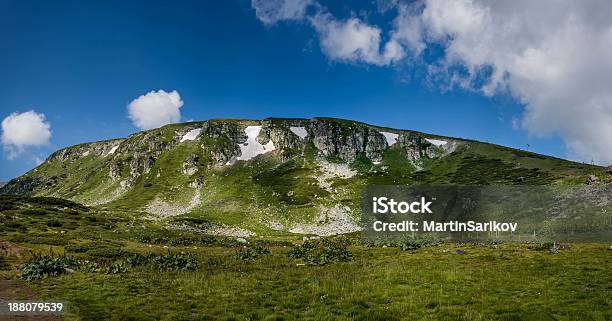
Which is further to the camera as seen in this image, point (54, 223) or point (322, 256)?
point (54, 223)

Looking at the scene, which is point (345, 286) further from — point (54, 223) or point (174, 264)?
point (54, 223)

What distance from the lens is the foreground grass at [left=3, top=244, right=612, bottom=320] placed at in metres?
20.0

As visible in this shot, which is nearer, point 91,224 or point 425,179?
point 91,224

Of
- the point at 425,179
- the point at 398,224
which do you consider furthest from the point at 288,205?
the point at 398,224

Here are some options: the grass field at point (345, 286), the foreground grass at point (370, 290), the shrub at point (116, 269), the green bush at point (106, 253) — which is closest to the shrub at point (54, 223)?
the green bush at point (106, 253)

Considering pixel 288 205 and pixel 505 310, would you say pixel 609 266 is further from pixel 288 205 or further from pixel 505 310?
pixel 288 205

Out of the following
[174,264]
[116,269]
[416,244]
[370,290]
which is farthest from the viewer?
[416,244]

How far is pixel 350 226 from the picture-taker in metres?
131

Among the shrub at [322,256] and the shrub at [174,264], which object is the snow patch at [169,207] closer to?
the shrub at [322,256]

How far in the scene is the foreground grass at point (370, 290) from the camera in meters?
20.0

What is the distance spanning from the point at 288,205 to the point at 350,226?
38.1 meters

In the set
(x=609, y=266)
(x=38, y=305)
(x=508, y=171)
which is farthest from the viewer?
(x=508, y=171)

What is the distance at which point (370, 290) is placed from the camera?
987 inches

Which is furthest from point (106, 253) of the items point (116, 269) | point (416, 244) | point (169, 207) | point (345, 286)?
point (169, 207)
